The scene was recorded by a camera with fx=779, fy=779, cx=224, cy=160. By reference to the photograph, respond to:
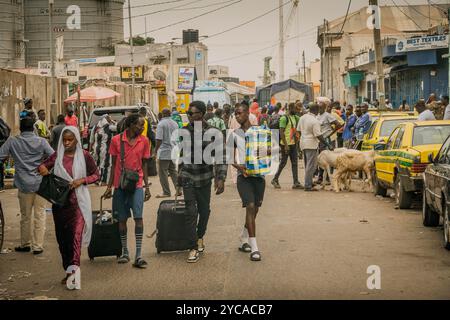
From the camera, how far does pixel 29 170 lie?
1086 cm

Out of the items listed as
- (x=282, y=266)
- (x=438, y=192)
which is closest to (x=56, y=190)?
(x=282, y=266)

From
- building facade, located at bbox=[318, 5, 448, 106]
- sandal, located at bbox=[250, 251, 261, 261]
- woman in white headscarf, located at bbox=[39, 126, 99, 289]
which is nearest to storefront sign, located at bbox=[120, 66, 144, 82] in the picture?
building facade, located at bbox=[318, 5, 448, 106]

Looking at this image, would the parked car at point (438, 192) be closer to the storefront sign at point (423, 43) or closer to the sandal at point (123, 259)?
the sandal at point (123, 259)

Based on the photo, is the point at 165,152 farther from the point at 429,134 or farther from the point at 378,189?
the point at 429,134

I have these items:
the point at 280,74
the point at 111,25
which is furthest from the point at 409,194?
the point at 111,25

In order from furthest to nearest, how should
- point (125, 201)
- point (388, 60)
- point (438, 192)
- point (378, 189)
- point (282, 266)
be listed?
point (388, 60) → point (378, 189) → point (438, 192) → point (125, 201) → point (282, 266)

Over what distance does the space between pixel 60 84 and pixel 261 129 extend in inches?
1012

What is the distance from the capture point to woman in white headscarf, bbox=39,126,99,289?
8586 millimetres

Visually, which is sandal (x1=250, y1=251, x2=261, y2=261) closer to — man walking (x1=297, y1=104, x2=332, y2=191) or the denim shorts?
the denim shorts

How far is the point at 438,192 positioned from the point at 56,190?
17.0ft

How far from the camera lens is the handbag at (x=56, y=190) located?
Result: 8547 mm

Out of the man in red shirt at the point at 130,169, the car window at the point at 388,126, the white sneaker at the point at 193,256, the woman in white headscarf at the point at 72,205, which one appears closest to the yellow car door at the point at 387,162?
the car window at the point at 388,126

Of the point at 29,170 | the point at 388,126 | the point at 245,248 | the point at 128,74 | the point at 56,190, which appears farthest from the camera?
the point at 128,74

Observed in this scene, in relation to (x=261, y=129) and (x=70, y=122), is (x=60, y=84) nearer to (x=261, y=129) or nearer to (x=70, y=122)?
(x=70, y=122)
